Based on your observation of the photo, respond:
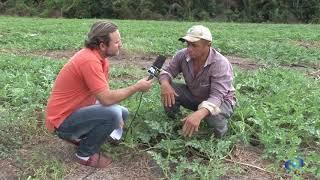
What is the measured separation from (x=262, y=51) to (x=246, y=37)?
3037 millimetres

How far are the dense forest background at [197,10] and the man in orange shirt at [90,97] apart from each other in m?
22.2

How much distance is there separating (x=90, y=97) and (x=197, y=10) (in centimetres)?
2326

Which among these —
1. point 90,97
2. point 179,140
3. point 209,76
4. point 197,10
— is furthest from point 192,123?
point 197,10

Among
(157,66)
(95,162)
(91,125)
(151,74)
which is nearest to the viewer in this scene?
(91,125)

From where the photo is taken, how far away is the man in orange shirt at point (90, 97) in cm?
413

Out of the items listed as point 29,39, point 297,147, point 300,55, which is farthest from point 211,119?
point 29,39

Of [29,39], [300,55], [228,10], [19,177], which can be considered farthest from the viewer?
[228,10]

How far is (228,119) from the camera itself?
4914mm

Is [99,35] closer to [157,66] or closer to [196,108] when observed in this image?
[157,66]

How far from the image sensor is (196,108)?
491 centimetres

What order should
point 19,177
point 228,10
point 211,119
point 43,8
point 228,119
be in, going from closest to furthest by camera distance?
point 19,177 → point 211,119 → point 228,119 → point 228,10 → point 43,8

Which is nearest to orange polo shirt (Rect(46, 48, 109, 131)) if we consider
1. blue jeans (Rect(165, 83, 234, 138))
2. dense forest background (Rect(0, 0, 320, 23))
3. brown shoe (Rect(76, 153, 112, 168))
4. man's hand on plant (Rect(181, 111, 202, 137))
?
brown shoe (Rect(76, 153, 112, 168))

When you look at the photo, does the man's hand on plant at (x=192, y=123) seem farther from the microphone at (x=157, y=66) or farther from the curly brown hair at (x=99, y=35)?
the curly brown hair at (x=99, y=35)

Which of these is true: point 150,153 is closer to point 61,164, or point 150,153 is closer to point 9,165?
point 61,164
